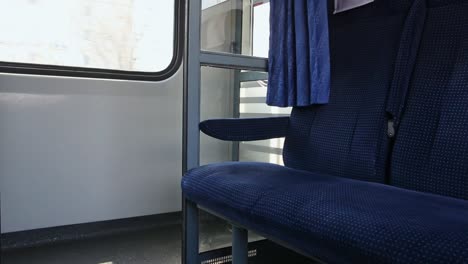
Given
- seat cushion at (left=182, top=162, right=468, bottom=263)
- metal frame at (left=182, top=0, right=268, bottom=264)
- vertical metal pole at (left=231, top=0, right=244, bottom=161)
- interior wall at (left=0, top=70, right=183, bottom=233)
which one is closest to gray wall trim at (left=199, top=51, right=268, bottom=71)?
metal frame at (left=182, top=0, right=268, bottom=264)

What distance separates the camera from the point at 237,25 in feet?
8.55

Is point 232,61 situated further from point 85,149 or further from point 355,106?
point 85,149

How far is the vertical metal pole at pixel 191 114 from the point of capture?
1.54 meters

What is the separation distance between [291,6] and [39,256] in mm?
1807

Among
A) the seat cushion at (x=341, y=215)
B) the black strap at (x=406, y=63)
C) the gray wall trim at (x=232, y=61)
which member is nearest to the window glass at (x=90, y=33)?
the gray wall trim at (x=232, y=61)

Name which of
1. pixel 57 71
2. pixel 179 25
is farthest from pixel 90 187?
pixel 179 25

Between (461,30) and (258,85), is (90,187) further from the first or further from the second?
(461,30)

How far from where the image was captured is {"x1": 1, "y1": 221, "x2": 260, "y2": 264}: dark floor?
1893 millimetres

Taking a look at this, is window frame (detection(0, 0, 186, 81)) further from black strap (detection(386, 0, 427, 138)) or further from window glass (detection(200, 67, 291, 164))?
black strap (detection(386, 0, 427, 138))

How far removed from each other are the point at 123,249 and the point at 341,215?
1.56 metres

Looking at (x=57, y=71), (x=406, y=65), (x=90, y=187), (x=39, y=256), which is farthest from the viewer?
(x=90, y=187)

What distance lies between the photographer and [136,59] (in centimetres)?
244

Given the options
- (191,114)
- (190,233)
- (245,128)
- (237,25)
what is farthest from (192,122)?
(237,25)

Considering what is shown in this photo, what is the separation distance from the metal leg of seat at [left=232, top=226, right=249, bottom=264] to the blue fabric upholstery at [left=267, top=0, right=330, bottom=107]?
1.98 feet
